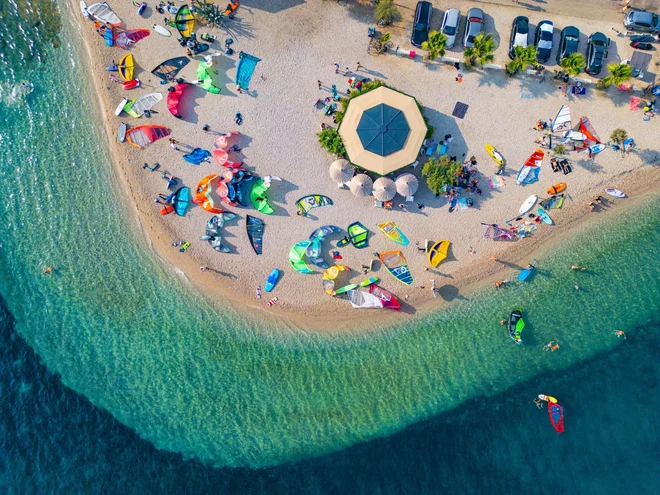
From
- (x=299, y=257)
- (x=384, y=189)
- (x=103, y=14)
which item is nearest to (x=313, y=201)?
(x=299, y=257)

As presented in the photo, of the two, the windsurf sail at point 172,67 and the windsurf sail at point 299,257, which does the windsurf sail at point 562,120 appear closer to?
the windsurf sail at point 299,257

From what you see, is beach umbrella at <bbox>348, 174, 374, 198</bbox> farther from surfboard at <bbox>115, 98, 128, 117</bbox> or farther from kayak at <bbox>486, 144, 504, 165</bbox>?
surfboard at <bbox>115, 98, 128, 117</bbox>

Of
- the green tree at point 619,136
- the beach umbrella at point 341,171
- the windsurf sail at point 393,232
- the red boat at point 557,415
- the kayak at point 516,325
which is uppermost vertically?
the green tree at point 619,136

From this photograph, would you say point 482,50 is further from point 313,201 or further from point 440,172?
point 313,201

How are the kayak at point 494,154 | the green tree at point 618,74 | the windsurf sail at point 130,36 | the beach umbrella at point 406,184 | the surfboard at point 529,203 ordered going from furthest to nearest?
the windsurf sail at point 130,36
the surfboard at point 529,203
the kayak at point 494,154
the beach umbrella at point 406,184
the green tree at point 618,74

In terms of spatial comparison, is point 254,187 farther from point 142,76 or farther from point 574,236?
point 574,236

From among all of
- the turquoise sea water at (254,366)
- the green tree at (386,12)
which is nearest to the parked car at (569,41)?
the green tree at (386,12)

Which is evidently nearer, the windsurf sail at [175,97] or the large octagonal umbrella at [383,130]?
the large octagonal umbrella at [383,130]
